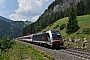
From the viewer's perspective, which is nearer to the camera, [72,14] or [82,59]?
[82,59]

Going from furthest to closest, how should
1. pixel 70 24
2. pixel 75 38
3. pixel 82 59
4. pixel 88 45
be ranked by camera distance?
pixel 70 24 → pixel 75 38 → pixel 88 45 → pixel 82 59

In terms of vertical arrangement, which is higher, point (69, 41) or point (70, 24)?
point (70, 24)

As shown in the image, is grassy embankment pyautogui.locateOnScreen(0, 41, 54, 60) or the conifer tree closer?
grassy embankment pyautogui.locateOnScreen(0, 41, 54, 60)

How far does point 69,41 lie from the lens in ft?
139

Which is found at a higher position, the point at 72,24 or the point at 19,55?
the point at 72,24

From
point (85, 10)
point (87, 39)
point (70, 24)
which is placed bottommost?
point (87, 39)

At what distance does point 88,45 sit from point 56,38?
21.1 feet

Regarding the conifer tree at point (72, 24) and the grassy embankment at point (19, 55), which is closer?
the grassy embankment at point (19, 55)

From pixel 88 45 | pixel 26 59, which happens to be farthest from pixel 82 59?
pixel 88 45

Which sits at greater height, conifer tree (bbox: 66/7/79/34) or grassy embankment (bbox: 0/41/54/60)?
conifer tree (bbox: 66/7/79/34)

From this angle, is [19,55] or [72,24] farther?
[72,24]

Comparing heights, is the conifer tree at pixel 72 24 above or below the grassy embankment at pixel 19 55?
above

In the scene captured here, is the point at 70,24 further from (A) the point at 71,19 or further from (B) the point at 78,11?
(B) the point at 78,11

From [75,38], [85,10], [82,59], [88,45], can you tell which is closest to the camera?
[82,59]
